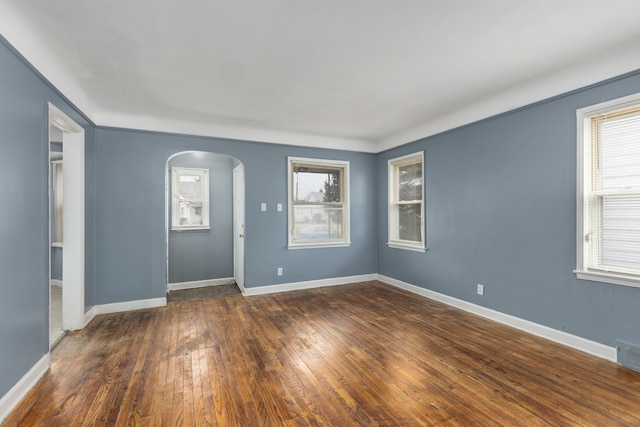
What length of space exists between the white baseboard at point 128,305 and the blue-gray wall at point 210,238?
123 cm

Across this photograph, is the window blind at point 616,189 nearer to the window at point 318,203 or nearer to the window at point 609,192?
the window at point 609,192

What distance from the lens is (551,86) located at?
2.89 meters

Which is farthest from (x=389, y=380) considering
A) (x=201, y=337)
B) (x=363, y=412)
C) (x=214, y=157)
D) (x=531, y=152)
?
(x=214, y=157)

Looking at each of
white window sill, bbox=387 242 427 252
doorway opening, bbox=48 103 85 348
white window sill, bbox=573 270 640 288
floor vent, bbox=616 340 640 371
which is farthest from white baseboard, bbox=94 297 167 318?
floor vent, bbox=616 340 640 371

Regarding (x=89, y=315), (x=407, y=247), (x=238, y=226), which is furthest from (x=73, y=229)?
(x=407, y=247)

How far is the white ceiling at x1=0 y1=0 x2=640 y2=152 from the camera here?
6.34ft

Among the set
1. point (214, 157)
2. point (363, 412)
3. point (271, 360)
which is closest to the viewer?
point (363, 412)

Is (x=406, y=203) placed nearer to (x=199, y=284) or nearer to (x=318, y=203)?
(x=318, y=203)

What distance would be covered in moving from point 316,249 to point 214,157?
2.57m

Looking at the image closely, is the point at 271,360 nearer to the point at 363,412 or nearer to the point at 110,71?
the point at 363,412

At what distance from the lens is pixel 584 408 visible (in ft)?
6.29

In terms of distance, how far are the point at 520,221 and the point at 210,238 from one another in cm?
483

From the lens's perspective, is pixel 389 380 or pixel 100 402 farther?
pixel 389 380

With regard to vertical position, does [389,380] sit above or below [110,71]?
below
